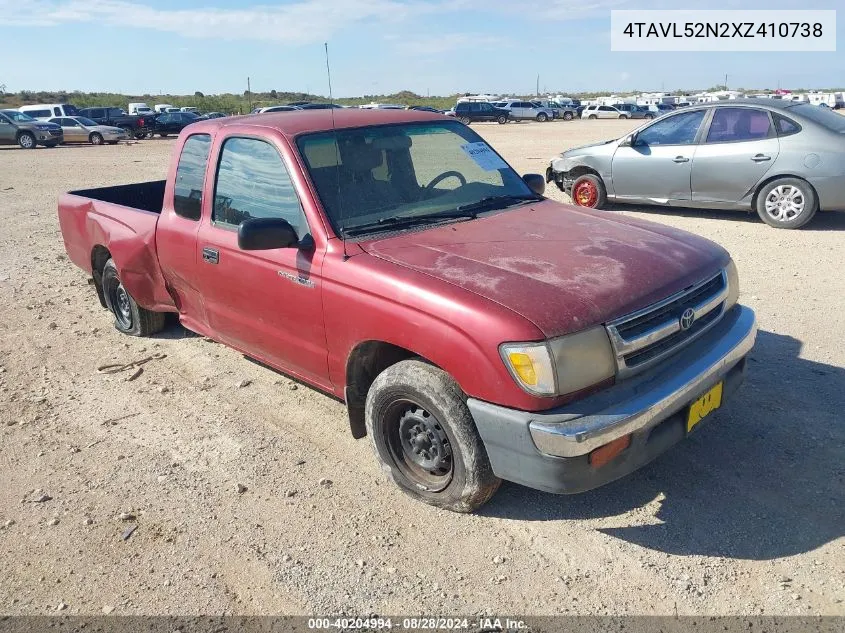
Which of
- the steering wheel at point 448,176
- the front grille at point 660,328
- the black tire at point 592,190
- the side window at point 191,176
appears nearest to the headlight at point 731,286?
the front grille at point 660,328

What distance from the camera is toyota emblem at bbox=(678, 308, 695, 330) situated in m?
3.13

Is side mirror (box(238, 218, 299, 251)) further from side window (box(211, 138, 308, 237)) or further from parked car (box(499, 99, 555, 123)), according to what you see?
parked car (box(499, 99, 555, 123))

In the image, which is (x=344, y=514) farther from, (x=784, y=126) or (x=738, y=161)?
(x=784, y=126)

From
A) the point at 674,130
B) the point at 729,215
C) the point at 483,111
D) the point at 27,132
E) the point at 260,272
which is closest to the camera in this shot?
the point at 260,272

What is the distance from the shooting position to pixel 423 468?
11.1 ft

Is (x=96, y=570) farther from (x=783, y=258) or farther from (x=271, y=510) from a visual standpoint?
(x=783, y=258)

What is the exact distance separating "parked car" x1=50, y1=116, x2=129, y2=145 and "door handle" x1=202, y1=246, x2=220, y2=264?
30750mm

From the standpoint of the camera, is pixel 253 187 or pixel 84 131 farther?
pixel 84 131

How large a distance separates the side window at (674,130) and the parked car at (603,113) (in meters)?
39.1

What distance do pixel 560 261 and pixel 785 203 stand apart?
658cm

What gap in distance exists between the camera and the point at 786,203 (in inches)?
333

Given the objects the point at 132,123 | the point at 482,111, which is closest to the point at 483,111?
the point at 482,111

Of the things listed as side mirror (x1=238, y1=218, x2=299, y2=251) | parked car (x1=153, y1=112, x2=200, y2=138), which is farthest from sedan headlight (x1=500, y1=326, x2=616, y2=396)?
parked car (x1=153, y1=112, x2=200, y2=138)

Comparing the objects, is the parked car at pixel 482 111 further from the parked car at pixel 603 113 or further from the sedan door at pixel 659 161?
the sedan door at pixel 659 161
